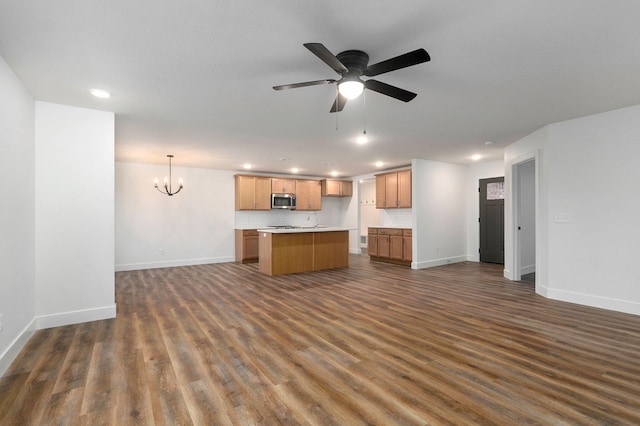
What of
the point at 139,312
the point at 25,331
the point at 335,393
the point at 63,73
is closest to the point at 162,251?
the point at 139,312

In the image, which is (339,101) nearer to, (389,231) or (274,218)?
(389,231)

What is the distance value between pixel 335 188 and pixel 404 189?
2.69 m

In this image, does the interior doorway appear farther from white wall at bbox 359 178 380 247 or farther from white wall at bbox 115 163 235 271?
white wall at bbox 115 163 235 271

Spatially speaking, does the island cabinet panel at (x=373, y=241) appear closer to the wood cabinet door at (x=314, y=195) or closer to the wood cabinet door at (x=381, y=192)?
the wood cabinet door at (x=381, y=192)

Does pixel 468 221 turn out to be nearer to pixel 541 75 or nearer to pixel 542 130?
pixel 542 130

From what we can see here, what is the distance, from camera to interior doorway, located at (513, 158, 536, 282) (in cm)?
559

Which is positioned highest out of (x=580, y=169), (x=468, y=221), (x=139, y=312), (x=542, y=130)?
(x=542, y=130)

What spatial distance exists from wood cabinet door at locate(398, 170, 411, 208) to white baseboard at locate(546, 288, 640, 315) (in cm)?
352

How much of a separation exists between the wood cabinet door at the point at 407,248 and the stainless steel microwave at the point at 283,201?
338 centimetres

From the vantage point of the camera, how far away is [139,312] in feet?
12.7

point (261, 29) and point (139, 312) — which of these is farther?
point (139, 312)

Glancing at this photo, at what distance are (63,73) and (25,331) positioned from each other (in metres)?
2.51

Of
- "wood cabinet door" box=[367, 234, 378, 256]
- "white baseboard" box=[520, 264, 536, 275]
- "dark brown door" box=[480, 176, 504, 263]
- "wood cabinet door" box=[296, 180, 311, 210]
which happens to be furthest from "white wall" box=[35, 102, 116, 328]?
"dark brown door" box=[480, 176, 504, 263]

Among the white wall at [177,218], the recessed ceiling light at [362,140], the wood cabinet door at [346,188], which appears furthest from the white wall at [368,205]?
the recessed ceiling light at [362,140]
